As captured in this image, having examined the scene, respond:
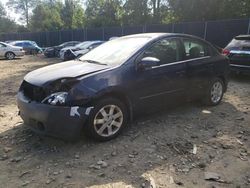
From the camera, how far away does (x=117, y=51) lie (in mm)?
5062

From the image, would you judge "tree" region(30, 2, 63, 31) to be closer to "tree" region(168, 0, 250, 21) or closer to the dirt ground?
"tree" region(168, 0, 250, 21)

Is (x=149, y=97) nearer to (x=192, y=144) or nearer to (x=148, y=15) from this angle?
(x=192, y=144)

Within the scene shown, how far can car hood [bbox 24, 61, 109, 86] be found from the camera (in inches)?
165

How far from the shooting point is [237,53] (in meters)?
8.70

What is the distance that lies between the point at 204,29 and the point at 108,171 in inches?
632

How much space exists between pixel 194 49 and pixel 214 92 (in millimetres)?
1080

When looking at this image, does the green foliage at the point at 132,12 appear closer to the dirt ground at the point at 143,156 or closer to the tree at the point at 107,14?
the tree at the point at 107,14

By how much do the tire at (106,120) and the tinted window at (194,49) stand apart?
185 centimetres

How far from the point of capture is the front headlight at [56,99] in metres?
3.95

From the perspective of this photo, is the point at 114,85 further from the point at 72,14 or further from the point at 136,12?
the point at 72,14

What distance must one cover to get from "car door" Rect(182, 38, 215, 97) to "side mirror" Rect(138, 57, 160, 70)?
1057 mm

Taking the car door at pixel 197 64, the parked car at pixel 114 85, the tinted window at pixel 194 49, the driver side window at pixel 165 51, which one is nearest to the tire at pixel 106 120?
the parked car at pixel 114 85

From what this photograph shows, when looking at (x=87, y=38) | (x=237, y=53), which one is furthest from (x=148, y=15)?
(x=237, y=53)

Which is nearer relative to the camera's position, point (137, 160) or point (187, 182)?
point (187, 182)
